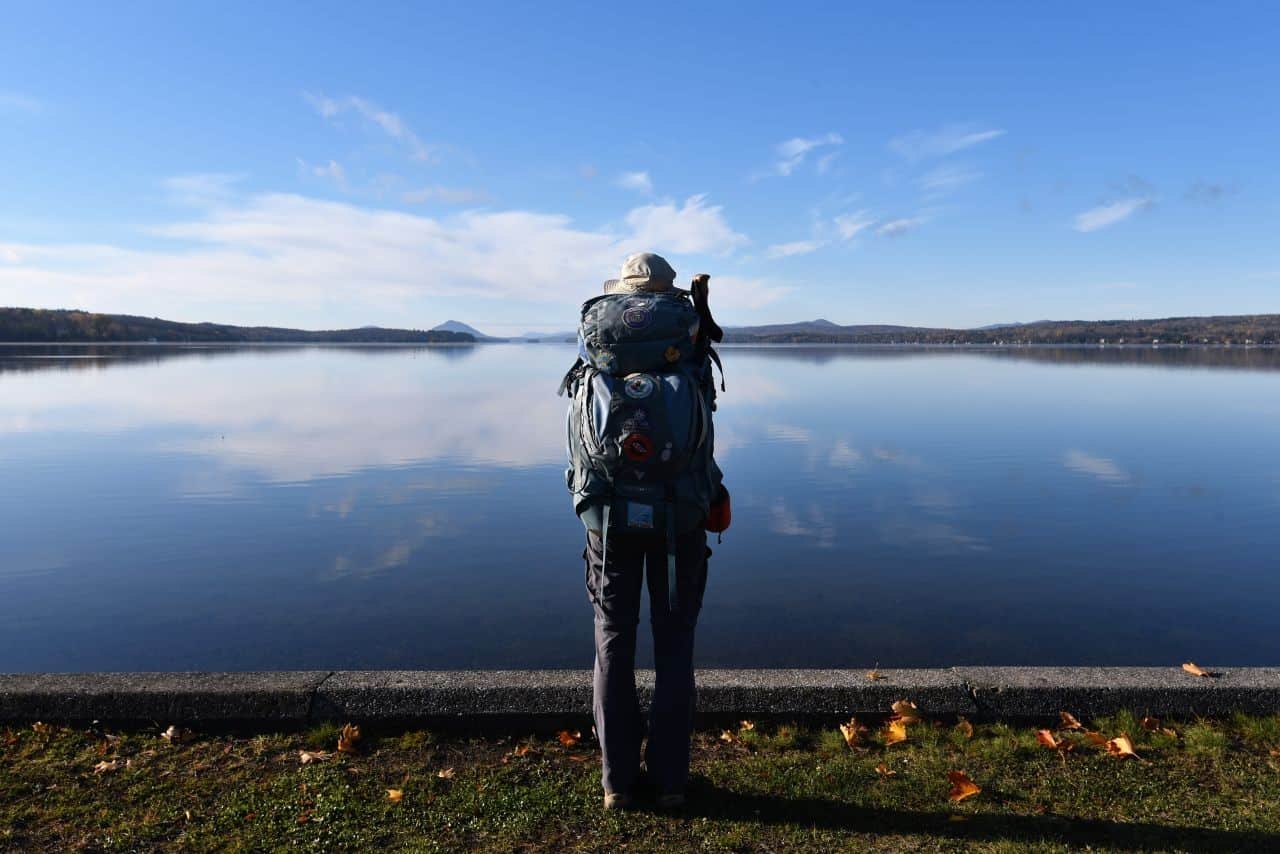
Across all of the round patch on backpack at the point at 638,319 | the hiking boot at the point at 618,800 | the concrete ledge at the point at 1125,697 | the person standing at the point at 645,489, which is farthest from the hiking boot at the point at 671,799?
the round patch on backpack at the point at 638,319

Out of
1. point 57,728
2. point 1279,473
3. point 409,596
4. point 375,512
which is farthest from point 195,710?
point 1279,473

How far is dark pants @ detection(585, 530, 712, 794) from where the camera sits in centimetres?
405

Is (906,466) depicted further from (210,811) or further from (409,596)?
(210,811)

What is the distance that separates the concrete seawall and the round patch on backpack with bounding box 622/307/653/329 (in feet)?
7.31

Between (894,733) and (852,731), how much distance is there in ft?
0.72

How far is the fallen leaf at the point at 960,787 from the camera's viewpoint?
4.23 meters

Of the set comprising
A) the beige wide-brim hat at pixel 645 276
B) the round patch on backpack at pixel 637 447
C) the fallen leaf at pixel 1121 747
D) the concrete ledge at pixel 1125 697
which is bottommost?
the fallen leaf at pixel 1121 747

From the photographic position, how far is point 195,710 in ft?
16.4

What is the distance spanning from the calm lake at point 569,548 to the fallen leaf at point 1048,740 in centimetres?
245

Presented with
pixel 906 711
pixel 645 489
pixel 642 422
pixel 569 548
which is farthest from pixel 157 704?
pixel 569 548

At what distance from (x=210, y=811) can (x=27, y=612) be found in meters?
6.04

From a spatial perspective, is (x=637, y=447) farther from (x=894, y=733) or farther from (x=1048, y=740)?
(x=1048, y=740)

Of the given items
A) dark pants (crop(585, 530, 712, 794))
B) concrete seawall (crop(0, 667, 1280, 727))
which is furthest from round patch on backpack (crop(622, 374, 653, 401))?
concrete seawall (crop(0, 667, 1280, 727))

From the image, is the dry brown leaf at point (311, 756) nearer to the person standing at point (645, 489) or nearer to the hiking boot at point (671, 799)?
the person standing at point (645, 489)
